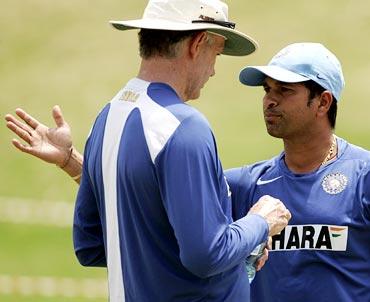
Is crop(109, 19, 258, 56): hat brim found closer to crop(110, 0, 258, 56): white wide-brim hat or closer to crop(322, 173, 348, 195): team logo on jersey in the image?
crop(110, 0, 258, 56): white wide-brim hat

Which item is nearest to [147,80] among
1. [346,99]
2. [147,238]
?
[147,238]

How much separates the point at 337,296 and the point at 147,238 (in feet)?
3.95

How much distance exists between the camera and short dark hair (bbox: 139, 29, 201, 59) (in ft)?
17.7

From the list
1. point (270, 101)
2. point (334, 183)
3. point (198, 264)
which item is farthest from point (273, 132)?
point (198, 264)

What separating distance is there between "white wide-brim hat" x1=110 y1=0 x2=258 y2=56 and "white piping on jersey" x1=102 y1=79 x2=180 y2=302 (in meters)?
0.24

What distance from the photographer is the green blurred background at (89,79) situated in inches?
552

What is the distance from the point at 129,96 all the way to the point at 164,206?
0.49 metres

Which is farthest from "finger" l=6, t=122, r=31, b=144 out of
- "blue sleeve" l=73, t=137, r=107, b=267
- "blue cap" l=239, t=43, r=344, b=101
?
"blue cap" l=239, t=43, r=344, b=101

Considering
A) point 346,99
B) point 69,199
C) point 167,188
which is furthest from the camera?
point 346,99

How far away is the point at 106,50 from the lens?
18.2 meters

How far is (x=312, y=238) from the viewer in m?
6.22

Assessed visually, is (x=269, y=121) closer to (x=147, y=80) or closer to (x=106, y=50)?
(x=147, y=80)

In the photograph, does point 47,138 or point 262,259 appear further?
point 47,138

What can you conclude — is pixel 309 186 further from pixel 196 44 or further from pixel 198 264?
pixel 198 264
